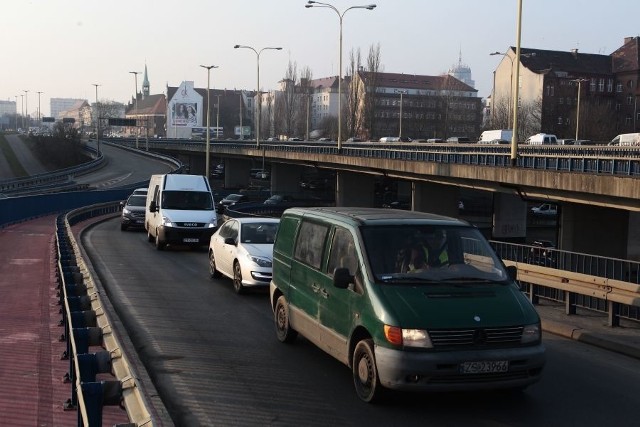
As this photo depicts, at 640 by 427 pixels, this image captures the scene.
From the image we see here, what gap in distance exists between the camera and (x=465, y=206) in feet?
207

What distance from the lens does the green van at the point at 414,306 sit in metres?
6.90

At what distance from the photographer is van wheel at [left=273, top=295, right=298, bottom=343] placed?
9875mm

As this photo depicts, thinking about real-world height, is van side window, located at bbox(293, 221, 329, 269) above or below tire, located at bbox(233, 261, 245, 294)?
above

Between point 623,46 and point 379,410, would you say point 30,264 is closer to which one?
point 379,410

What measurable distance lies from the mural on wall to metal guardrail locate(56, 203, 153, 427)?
A: 526ft

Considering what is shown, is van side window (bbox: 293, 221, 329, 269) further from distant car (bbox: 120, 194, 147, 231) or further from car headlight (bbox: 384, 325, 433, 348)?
distant car (bbox: 120, 194, 147, 231)

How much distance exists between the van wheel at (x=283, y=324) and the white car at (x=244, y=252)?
4.04 m

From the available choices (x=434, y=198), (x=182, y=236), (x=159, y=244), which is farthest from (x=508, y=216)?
(x=159, y=244)

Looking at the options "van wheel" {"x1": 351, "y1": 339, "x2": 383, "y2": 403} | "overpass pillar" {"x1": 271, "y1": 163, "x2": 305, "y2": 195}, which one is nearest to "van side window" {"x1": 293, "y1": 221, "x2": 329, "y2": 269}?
"van wheel" {"x1": 351, "y1": 339, "x2": 383, "y2": 403}

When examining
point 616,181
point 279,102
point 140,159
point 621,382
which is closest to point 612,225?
point 616,181

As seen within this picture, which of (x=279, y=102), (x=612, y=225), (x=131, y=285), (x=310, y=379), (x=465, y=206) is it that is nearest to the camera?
(x=310, y=379)

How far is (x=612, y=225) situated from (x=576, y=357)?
838 inches

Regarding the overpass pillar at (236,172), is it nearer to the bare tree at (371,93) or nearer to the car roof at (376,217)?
the bare tree at (371,93)

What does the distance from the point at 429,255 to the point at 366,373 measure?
4.55 feet
